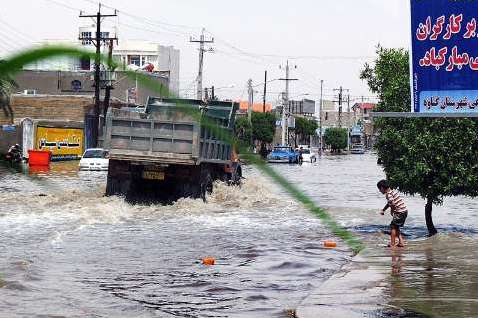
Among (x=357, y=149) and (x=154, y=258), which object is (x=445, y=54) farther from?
(x=357, y=149)

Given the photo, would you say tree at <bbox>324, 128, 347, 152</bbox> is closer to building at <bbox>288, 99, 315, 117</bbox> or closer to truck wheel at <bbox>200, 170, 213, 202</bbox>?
building at <bbox>288, 99, 315, 117</bbox>

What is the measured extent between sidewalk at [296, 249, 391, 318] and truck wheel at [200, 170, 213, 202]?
9.84 m

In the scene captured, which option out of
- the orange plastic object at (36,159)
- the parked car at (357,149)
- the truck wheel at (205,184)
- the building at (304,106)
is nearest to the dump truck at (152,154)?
the truck wheel at (205,184)

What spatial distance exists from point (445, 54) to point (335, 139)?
4840 inches

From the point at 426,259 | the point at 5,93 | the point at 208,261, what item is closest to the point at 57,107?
the point at 208,261

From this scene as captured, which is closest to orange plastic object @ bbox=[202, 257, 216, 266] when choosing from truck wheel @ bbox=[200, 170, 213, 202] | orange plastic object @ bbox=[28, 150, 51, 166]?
orange plastic object @ bbox=[28, 150, 51, 166]

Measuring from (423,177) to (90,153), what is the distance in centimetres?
2886

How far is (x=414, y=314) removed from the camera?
977 centimetres

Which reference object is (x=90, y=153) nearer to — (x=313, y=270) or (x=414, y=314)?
(x=313, y=270)

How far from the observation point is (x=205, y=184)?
23891 mm

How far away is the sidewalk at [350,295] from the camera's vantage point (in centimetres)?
994

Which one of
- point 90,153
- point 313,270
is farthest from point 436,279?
point 90,153

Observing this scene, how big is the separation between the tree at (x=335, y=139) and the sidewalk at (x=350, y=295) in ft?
402

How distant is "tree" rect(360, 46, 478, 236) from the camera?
16.6 meters
